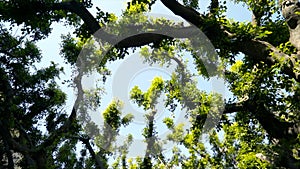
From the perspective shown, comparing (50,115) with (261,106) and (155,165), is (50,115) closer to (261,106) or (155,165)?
(155,165)

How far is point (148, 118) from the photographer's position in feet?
72.0

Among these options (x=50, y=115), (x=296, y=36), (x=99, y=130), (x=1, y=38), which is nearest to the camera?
(x=296, y=36)

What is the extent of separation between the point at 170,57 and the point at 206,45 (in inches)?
385

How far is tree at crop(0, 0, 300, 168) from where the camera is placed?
30.2 ft

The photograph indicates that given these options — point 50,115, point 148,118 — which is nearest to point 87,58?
point 50,115

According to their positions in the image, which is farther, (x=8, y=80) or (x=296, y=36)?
(x=8, y=80)

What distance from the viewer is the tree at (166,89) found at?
922 centimetres

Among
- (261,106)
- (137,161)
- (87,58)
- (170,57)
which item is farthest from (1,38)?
(261,106)

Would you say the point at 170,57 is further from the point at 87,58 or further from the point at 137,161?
the point at 137,161

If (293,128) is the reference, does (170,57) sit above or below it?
above

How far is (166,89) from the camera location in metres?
17.8

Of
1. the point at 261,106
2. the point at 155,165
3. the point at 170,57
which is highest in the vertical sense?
the point at 170,57

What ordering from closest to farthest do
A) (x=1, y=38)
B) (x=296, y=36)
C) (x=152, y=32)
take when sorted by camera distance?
(x=296, y=36) < (x=152, y=32) < (x=1, y=38)

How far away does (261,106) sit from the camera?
33.2 feet
